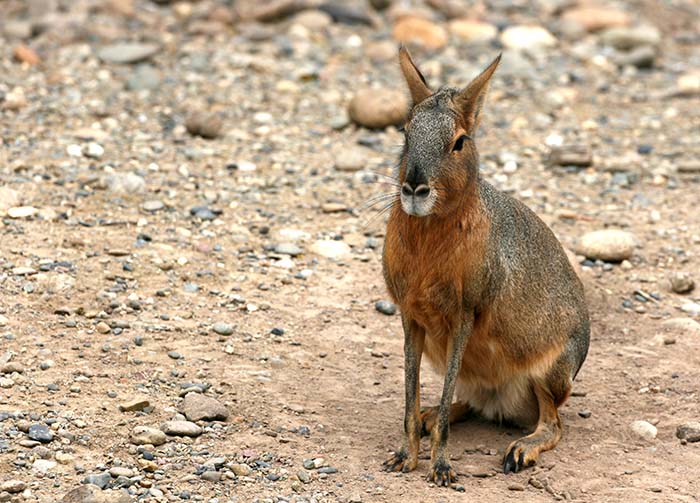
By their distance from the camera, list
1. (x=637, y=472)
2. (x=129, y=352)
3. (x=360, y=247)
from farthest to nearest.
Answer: (x=360, y=247) → (x=129, y=352) → (x=637, y=472)

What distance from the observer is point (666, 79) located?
13.1 m

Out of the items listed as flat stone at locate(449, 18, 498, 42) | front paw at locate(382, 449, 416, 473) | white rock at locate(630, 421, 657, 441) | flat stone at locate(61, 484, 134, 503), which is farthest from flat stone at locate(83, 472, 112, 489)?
flat stone at locate(449, 18, 498, 42)

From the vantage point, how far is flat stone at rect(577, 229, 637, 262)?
8820mm

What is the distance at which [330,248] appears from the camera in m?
8.69

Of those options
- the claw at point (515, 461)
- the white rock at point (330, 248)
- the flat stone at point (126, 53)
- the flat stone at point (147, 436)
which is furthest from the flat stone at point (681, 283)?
the flat stone at point (126, 53)

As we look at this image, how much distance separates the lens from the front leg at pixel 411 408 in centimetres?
600

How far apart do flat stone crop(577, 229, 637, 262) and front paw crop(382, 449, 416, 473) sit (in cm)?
339

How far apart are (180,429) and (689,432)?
2.81m

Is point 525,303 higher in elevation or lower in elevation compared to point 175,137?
higher

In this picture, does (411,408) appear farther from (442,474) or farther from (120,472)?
(120,472)

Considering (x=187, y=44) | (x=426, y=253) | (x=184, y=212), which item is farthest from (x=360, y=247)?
(x=187, y=44)

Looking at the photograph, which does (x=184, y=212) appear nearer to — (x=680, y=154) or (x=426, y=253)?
Answer: (x=426, y=253)

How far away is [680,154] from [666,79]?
2337 mm

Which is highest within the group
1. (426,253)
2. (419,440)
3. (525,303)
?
(426,253)
